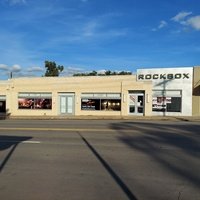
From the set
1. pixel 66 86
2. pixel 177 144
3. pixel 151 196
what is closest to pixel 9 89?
pixel 66 86

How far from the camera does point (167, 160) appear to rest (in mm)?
11469

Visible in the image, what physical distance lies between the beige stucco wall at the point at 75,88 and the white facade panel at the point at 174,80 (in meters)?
1.08

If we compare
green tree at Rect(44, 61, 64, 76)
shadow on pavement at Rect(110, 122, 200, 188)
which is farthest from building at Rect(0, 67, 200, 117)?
green tree at Rect(44, 61, 64, 76)

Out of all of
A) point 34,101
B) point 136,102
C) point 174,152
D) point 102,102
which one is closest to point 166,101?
point 136,102

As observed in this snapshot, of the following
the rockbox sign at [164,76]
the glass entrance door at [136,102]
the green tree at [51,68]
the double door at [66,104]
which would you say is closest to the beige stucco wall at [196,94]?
the rockbox sign at [164,76]

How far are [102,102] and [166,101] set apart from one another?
6537mm

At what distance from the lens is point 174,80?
41438mm

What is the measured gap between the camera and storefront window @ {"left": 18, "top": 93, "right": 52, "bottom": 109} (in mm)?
44469

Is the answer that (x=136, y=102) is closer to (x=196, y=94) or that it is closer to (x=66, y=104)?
(x=196, y=94)

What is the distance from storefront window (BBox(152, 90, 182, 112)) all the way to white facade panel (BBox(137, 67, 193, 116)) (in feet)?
1.16

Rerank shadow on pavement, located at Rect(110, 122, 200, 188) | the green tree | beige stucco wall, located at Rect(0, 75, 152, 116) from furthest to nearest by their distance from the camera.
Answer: the green tree, beige stucco wall, located at Rect(0, 75, 152, 116), shadow on pavement, located at Rect(110, 122, 200, 188)

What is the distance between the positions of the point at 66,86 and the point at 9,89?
666 centimetres

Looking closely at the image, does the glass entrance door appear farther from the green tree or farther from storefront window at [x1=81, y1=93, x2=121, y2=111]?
the green tree

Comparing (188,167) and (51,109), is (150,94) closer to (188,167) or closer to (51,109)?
(51,109)
